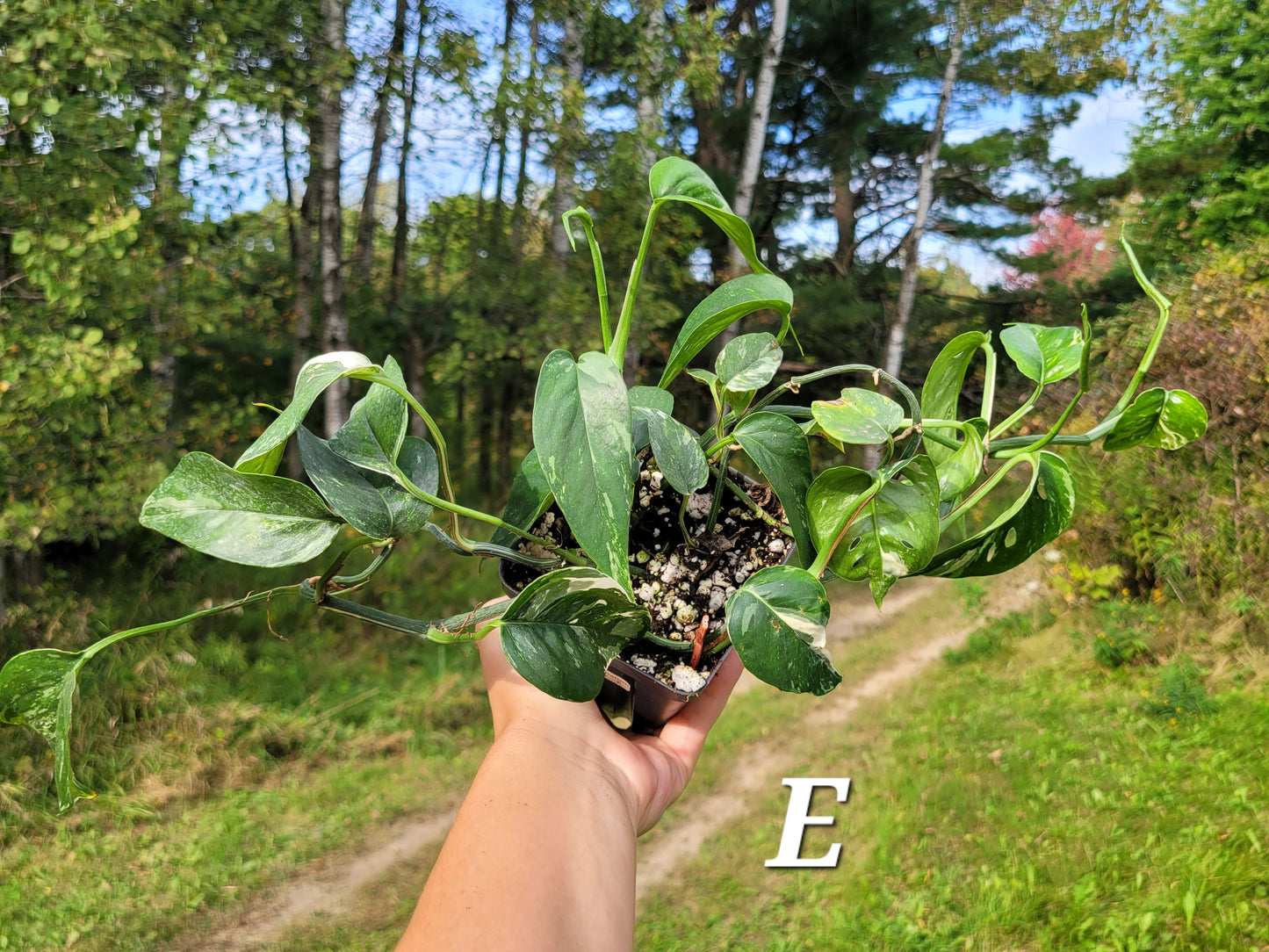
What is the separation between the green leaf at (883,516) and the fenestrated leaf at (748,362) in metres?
0.14

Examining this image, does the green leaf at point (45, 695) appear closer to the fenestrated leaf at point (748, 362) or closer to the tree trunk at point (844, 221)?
the fenestrated leaf at point (748, 362)

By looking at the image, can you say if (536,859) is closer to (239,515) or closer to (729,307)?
(239,515)

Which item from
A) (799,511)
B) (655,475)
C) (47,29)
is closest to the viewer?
(799,511)

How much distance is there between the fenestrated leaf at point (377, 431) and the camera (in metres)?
0.69

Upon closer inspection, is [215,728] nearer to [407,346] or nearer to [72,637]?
[72,637]

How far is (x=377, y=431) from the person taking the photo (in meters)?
0.72

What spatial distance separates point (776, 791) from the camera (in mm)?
3105

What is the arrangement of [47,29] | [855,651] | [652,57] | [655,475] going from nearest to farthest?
[655,475] → [47,29] → [855,651] → [652,57]

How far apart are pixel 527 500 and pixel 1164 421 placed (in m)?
0.59

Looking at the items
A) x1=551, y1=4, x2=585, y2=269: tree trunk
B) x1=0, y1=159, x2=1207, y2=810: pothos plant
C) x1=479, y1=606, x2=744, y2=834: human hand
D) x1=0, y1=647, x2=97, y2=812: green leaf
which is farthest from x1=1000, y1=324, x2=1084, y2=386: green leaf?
x1=551, y1=4, x2=585, y2=269: tree trunk

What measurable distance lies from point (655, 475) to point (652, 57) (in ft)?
16.6

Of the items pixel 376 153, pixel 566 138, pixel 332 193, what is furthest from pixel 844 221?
pixel 332 193

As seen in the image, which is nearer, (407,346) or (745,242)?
(745,242)

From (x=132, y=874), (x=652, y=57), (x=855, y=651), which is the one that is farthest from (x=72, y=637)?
(x=652, y=57)
